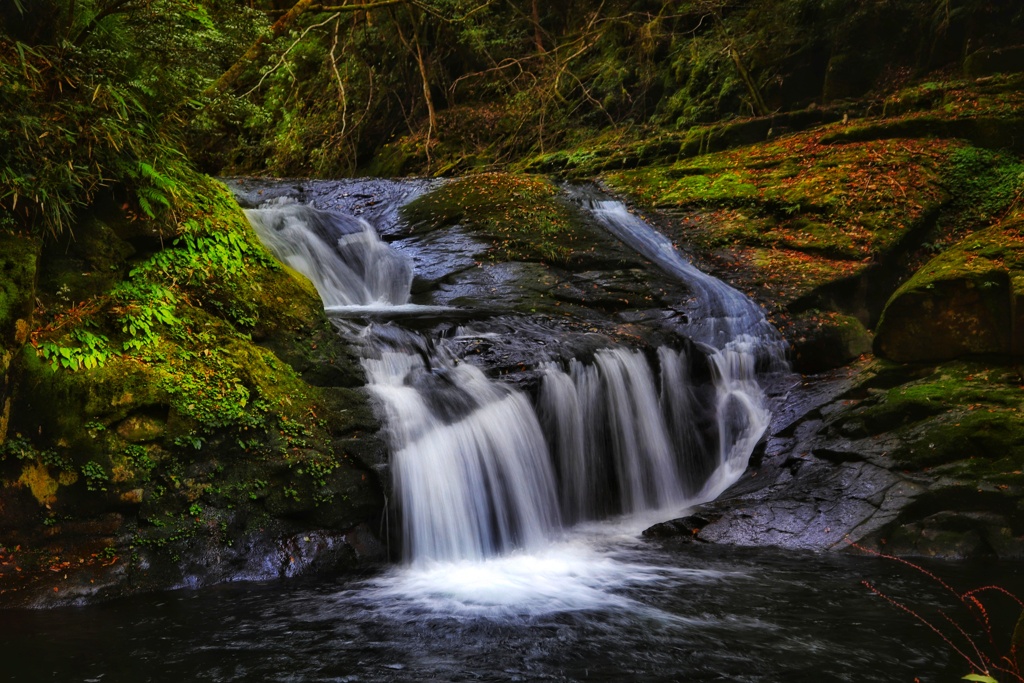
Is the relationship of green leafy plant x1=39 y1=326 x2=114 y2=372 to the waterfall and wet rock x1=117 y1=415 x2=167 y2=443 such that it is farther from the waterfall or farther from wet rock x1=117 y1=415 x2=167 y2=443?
the waterfall

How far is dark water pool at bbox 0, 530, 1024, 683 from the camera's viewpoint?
4.09 m

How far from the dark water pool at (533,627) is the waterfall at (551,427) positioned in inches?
26.8

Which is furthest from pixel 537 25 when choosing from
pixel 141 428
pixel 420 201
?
pixel 141 428

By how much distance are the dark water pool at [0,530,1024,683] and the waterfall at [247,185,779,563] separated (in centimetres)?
68

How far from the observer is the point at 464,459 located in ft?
22.2

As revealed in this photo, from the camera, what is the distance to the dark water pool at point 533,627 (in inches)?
161

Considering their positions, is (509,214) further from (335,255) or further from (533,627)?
(533,627)

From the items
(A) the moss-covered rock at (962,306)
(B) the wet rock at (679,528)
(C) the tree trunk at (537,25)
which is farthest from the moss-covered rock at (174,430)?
(C) the tree trunk at (537,25)

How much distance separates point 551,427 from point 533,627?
295cm

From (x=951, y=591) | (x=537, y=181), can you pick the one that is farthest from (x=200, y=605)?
(x=537, y=181)

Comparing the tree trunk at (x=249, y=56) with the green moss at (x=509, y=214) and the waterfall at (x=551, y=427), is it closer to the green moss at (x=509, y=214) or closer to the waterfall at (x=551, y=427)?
the waterfall at (x=551, y=427)

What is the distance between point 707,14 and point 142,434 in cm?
1489

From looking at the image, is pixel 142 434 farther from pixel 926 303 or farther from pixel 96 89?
pixel 926 303

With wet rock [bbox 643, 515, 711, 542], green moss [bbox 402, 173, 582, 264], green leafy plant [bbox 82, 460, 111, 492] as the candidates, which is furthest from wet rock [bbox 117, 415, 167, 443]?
green moss [bbox 402, 173, 582, 264]
